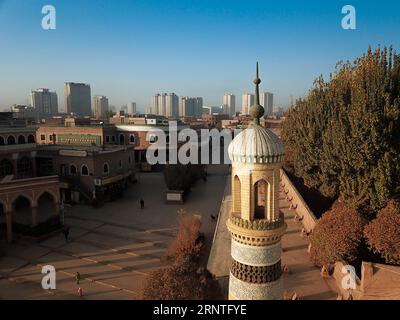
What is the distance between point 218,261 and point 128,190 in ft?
72.5

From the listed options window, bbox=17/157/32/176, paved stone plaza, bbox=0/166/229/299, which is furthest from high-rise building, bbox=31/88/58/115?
paved stone plaza, bbox=0/166/229/299

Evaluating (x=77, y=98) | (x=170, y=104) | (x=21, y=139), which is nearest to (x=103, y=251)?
(x=21, y=139)

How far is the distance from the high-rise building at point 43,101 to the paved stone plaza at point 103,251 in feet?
530

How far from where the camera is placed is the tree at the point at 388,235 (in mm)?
12901

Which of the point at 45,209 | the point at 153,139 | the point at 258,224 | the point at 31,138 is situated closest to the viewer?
the point at 258,224

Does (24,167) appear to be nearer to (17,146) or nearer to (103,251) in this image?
(17,146)

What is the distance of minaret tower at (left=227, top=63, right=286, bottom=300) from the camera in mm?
5875

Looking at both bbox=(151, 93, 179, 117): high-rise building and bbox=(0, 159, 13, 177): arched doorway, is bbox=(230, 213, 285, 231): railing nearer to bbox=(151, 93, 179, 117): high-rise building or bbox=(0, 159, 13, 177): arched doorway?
bbox=(0, 159, 13, 177): arched doorway

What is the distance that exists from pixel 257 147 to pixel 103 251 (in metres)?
17.4

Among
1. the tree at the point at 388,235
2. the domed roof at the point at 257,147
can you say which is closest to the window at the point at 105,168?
the tree at the point at 388,235

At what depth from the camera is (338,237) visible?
1406 centimetres

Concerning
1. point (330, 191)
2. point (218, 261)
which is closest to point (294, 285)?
point (218, 261)

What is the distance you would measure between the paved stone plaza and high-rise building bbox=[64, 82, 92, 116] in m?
140
